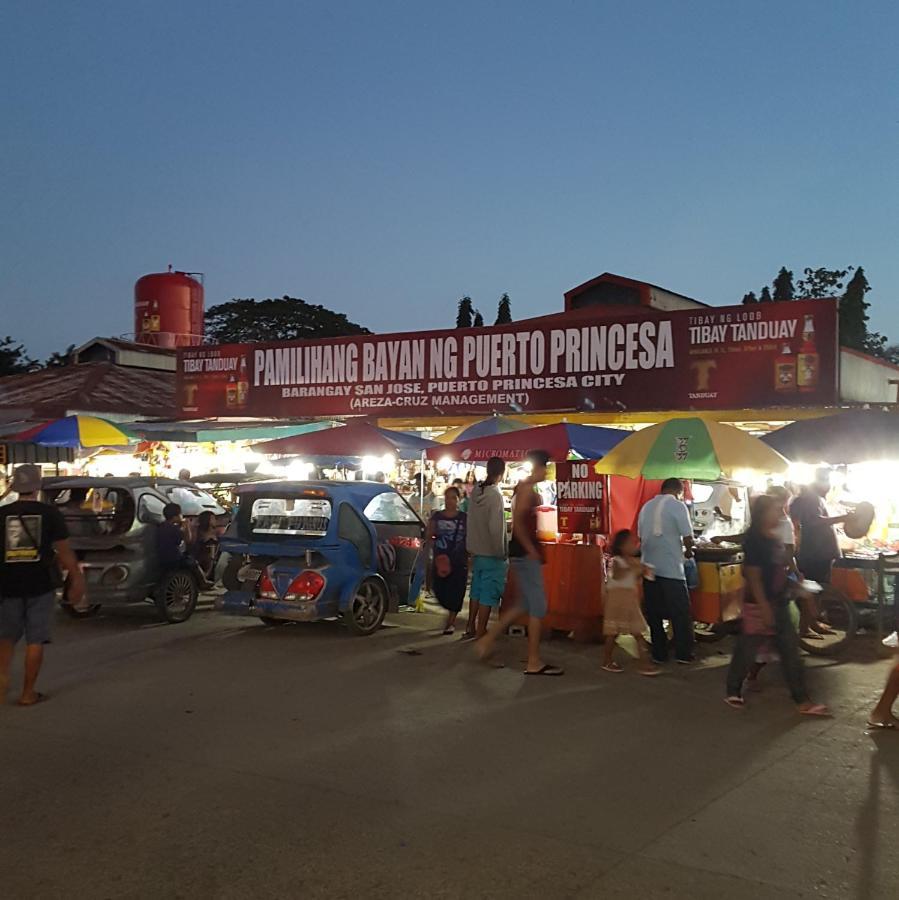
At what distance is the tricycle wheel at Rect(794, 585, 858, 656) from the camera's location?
943 cm

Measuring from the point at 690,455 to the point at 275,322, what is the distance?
54.5 meters

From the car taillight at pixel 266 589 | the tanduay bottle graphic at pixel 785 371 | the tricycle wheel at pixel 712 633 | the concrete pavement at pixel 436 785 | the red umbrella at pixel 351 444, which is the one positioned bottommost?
the concrete pavement at pixel 436 785

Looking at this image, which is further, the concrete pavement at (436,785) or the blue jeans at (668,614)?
the blue jeans at (668,614)

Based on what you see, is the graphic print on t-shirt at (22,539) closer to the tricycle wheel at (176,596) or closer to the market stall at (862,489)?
the tricycle wheel at (176,596)

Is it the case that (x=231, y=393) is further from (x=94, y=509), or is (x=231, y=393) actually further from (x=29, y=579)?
(x=29, y=579)

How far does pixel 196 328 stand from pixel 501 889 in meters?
40.8

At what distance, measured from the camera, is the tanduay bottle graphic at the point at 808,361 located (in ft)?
58.4

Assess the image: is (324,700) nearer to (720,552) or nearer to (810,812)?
(810,812)

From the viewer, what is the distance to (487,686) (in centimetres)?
790

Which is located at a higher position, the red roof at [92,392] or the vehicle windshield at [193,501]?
the red roof at [92,392]

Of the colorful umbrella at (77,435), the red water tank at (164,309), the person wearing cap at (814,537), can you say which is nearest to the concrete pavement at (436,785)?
A: the person wearing cap at (814,537)

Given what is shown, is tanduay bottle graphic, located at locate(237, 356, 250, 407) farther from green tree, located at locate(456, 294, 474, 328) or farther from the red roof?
green tree, located at locate(456, 294, 474, 328)

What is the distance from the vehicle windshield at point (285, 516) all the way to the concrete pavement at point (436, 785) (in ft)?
7.03

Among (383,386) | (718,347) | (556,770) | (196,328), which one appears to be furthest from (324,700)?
(196,328)
